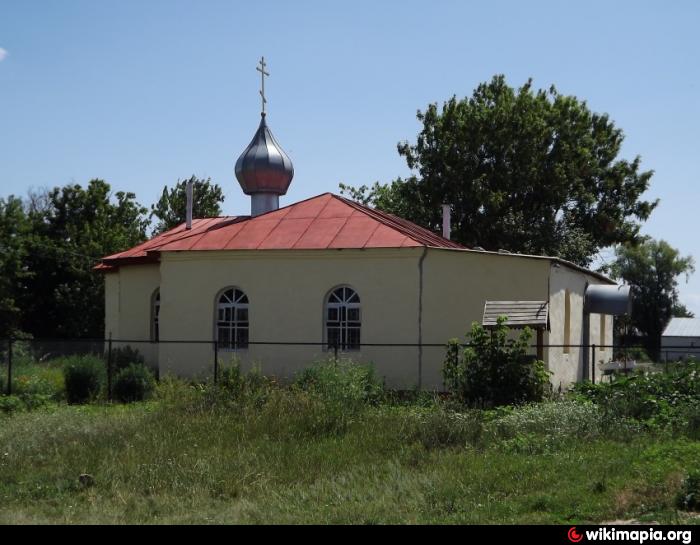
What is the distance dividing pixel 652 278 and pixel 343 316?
51.3 m

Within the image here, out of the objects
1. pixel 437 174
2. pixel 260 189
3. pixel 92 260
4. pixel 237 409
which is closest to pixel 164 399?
pixel 237 409

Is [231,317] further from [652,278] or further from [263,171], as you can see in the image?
[652,278]

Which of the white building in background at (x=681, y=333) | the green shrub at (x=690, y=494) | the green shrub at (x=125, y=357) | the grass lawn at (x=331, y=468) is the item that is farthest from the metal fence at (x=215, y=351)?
the white building in background at (x=681, y=333)

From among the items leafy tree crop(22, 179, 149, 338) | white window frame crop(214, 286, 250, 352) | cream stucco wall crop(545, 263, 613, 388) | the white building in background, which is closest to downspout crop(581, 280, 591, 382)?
cream stucco wall crop(545, 263, 613, 388)

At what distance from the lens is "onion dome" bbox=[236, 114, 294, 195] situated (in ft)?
93.5

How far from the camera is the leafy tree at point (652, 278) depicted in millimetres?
66750

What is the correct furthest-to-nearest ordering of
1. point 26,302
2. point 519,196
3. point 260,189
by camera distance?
point 26,302, point 519,196, point 260,189

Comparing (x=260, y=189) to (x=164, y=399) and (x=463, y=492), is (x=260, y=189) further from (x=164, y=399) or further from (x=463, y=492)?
(x=463, y=492)

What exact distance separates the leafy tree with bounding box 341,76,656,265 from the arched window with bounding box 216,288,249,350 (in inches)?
648

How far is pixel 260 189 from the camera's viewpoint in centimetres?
2873

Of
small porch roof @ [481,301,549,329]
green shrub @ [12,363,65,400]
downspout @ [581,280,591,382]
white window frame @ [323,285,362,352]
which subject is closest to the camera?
small porch roof @ [481,301,549,329]

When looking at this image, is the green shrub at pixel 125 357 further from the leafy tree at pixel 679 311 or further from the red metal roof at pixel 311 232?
the leafy tree at pixel 679 311

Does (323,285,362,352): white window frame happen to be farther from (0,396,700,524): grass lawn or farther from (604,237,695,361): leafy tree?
(604,237,695,361): leafy tree

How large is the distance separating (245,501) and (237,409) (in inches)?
194
